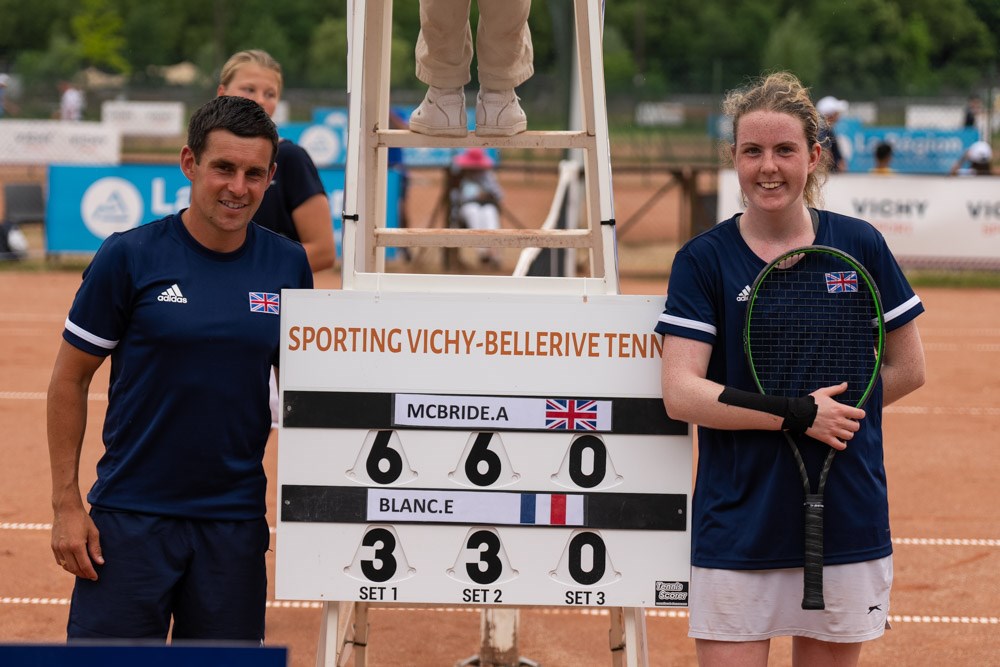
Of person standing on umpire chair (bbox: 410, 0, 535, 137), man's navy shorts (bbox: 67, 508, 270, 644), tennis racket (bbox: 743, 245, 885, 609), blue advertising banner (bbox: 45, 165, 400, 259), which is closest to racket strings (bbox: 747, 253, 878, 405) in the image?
tennis racket (bbox: 743, 245, 885, 609)

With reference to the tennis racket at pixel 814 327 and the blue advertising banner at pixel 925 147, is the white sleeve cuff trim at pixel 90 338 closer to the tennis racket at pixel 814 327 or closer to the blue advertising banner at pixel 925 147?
the tennis racket at pixel 814 327

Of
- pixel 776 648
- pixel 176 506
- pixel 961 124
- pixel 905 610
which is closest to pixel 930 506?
pixel 905 610

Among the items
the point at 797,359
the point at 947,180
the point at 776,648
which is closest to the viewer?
the point at 797,359

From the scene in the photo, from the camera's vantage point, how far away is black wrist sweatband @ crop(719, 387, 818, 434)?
10.1ft

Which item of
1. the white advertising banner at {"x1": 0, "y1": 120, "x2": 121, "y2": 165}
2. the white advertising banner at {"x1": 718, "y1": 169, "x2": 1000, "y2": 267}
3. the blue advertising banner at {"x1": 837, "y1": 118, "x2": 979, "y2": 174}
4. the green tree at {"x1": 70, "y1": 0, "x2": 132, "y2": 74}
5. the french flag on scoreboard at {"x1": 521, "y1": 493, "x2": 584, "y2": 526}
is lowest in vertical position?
the french flag on scoreboard at {"x1": 521, "y1": 493, "x2": 584, "y2": 526}

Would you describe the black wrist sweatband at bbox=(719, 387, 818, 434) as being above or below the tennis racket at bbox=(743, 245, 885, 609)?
below

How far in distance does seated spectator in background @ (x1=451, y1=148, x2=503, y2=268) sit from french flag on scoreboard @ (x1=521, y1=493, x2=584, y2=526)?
14.0m

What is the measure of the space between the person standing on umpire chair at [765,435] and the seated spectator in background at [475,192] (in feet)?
46.3

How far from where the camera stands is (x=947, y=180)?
17.1m

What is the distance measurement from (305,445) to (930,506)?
5.41 m

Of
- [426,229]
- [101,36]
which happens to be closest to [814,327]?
[426,229]

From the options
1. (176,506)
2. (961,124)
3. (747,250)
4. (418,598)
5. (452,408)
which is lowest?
(418,598)

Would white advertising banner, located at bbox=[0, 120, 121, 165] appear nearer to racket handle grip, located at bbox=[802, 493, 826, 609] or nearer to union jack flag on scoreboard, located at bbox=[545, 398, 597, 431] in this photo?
union jack flag on scoreboard, located at bbox=[545, 398, 597, 431]

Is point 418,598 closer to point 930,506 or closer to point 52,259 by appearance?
point 930,506
